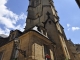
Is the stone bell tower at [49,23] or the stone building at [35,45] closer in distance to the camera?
the stone building at [35,45]

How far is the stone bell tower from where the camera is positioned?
55.5 ft

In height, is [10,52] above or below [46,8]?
below

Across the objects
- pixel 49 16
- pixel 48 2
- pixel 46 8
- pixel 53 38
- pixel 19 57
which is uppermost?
pixel 48 2

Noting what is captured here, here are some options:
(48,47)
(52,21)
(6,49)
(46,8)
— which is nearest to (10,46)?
(6,49)

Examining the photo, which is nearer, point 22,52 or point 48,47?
point 22,52

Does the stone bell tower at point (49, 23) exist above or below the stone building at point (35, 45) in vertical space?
above

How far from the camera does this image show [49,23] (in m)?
20.9

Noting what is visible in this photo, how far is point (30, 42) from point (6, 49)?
391 cm

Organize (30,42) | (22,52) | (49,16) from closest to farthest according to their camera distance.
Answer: (22,52), (30,42), (49,16)

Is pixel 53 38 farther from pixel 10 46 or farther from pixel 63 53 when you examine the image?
pixel 10 46

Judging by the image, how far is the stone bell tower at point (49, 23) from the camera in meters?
16.9

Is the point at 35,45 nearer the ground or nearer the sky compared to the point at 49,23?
nearer the ground

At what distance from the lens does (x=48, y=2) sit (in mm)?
27188

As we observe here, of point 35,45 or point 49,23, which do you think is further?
point 49,23
